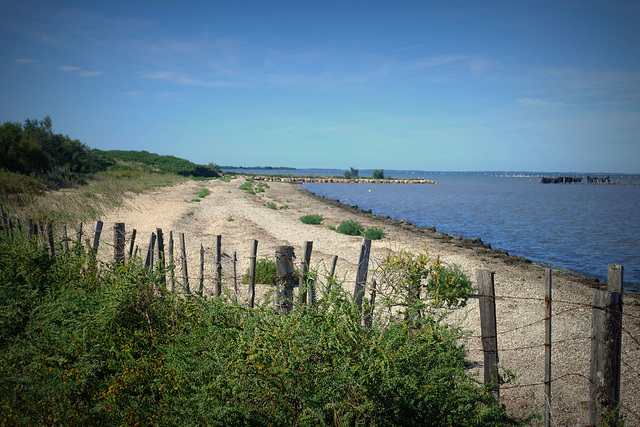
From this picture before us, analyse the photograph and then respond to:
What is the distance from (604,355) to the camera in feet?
10.9

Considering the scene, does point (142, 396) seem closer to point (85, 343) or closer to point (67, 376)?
point (67, 376)

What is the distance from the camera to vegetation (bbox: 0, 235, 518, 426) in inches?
109

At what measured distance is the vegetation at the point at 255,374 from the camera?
2.77 m

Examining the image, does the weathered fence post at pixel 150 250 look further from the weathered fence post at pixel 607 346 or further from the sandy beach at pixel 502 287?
the weathered fence post at pixel 607 346

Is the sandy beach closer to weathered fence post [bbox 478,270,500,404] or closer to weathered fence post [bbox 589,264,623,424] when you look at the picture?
weathered fence post [bbox 478,270,500,404]

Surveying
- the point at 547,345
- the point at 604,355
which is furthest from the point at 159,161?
the point at 604,355

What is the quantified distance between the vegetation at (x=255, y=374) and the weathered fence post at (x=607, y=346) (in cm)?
79

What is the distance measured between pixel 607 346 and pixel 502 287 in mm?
7524

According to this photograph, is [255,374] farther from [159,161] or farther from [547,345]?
[159,161]

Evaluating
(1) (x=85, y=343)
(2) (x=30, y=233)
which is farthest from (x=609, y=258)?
(2) (x=30, y=233)

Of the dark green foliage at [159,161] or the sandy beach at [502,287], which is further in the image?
the dark green foliage at [159,161]

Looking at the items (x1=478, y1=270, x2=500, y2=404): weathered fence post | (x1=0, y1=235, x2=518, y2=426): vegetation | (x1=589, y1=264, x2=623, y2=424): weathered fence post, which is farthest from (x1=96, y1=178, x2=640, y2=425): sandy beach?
(x1=0, y1=235, x2=518, y2=426): vegetation

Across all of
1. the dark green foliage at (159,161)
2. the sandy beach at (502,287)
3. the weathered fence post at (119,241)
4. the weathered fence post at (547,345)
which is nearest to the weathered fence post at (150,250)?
the weathered fence post at (119,241)

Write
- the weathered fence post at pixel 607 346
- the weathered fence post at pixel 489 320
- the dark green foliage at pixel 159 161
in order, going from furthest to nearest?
the dark green foliage at pixel 159 161 → the weathered fence post at pixel 489 320 → the weathered fence post at pixel 607 346
